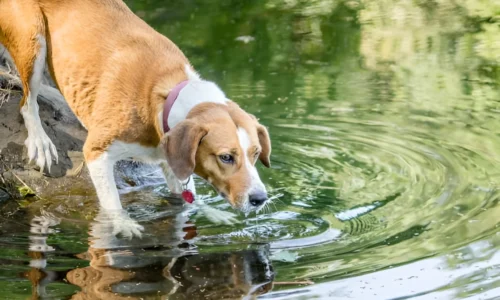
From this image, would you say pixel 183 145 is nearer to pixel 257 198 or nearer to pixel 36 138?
pixel 257 198

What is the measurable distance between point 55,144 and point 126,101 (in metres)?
1.49

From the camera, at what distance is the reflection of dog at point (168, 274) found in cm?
523

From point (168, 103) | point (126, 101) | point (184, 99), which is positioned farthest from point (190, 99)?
point (126, 101)

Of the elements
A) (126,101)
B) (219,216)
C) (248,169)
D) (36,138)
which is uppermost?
(126,101)

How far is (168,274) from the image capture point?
5.52 m

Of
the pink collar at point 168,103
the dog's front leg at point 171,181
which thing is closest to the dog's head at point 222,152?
the pink collar at point 168,103

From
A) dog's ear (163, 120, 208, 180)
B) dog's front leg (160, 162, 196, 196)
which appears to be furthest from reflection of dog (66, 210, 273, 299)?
dog's front leg (160, 162, 196, 196)

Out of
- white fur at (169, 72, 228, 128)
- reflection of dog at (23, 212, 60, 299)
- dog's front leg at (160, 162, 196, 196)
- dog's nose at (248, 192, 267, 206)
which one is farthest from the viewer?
dog's front leg at (160, 162, 196, 196)

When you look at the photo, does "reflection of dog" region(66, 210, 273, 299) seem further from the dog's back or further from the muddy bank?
the muddy bank

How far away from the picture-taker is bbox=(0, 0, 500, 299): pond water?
5.33 m

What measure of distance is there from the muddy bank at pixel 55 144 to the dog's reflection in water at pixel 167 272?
1.33 meters

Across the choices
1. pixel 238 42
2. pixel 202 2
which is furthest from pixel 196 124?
pixel 202 2

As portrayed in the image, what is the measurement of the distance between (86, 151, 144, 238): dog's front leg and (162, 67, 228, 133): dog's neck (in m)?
0.64

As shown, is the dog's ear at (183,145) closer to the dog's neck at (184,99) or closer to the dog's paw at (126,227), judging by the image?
the dog's neck at (184,99)
